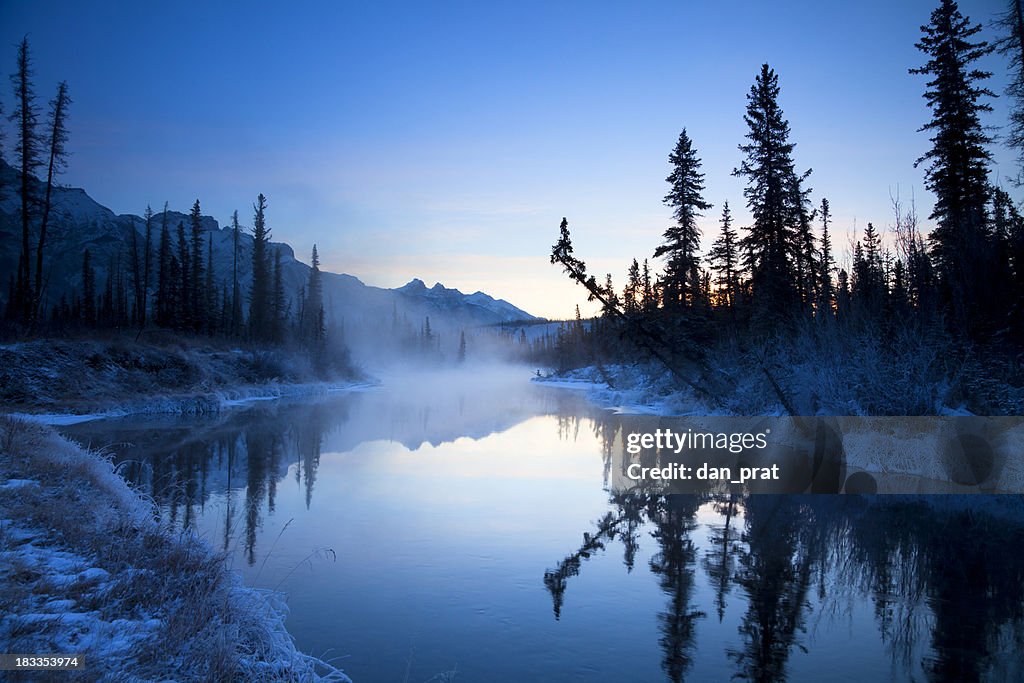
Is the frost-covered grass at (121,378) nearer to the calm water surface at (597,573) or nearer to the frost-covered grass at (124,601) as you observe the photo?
the calm water surface at (597,573)

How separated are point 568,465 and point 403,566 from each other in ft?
31.5

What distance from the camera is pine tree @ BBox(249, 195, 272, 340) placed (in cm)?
6938

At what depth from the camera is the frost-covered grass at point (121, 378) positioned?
2502cm

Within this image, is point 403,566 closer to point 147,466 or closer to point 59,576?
point 59,576

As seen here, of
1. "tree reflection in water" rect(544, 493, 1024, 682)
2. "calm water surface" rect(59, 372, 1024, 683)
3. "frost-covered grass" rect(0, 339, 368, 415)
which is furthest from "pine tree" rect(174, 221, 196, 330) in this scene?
"tree reflection in water" rect(544, 493, 1024, 682)

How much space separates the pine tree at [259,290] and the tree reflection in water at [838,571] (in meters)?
63.4

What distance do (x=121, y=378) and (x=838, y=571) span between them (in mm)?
32966

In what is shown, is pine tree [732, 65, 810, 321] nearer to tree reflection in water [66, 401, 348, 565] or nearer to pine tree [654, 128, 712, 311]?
pine tree [654, 128, 712, 311]

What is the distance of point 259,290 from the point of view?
72125mm

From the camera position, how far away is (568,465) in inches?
706

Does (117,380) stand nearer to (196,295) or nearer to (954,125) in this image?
(196,295)

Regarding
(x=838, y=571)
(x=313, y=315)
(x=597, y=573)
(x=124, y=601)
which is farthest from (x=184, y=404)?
(x=313, y=315)

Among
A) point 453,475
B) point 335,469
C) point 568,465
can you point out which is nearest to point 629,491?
point 568,465

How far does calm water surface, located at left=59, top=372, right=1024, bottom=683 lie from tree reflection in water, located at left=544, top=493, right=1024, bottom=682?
36 millimetres
